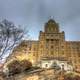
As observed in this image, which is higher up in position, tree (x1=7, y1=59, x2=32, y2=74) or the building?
the building

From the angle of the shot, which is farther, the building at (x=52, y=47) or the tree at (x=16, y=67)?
the building at (x=52, y=47)

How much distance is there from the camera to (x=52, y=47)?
94312 mm

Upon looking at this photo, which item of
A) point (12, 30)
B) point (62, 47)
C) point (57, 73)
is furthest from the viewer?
point (62, 47)

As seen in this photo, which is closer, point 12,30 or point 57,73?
point 12,30

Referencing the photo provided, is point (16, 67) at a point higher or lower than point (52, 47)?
lower

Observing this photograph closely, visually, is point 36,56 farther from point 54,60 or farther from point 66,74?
point 66,74

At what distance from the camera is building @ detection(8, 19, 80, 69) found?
88375 millimetres

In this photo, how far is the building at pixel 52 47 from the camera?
290 ft

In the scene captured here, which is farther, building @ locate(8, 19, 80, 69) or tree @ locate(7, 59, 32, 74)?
building @ locate(8, 19, 80, 69)

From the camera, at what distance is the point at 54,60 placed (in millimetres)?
82875

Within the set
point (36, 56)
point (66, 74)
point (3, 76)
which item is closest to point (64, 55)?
point (36, 56)

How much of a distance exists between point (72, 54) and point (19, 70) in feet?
171

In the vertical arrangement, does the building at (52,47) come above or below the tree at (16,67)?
above

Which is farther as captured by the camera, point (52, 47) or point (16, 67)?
point (52, 47)
